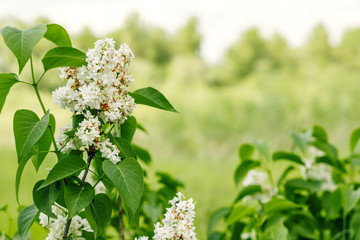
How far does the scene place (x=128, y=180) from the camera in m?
0.58

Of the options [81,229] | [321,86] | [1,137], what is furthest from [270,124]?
[81,229]

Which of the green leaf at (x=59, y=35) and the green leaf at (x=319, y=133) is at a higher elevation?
the green leaf at (x=319, y=133)

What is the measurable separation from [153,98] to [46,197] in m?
0.23

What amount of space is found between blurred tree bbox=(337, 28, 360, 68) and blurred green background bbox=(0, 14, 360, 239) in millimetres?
25

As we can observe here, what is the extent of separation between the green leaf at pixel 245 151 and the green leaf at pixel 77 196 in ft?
2.34

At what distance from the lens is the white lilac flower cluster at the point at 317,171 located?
1.44 metres

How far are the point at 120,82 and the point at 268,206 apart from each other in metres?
0.57

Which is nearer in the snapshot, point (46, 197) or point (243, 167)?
point (46, 197)

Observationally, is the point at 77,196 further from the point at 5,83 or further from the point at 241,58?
the point at 241,58

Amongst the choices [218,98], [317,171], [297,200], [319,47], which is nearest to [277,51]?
[319,47]

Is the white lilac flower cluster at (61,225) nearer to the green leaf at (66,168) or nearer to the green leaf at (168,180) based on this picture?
the green leaf at (66,168)

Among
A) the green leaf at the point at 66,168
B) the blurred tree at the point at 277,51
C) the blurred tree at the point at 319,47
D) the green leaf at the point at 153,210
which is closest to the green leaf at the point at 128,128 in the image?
the green leaf at the point at 66,168

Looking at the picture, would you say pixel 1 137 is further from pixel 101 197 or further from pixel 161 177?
pixel 101 197

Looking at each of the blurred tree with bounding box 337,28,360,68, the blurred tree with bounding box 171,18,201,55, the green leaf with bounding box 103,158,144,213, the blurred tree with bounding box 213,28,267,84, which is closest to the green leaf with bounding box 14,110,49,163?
the green leaf with bounding box 103,158,144,213
